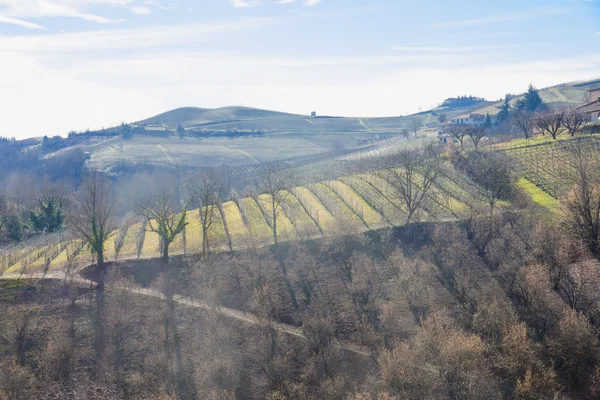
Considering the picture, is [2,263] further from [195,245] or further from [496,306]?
[496,306]

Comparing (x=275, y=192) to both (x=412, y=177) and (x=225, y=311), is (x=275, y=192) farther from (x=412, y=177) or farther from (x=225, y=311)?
(x=412, y=177)

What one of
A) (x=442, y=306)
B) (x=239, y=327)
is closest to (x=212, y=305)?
(x=239, y=327)

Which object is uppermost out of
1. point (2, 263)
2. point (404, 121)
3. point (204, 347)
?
point (404, 121)

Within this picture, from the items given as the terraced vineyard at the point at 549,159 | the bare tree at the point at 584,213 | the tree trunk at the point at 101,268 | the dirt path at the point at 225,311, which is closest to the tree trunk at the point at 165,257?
the dirt path at the point at 225,311

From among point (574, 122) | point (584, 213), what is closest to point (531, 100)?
point (574, 122)

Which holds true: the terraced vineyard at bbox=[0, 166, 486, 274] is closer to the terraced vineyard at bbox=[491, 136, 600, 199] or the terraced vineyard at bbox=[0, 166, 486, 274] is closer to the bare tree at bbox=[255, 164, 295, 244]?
the bare tree at bbox=[255, 164, 295, 244]

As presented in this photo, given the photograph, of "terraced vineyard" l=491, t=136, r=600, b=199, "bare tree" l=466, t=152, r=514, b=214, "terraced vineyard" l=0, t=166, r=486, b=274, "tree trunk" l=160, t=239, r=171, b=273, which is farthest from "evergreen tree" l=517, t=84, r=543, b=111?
"tree trunk" l=160, t=239, r=171, b=273
